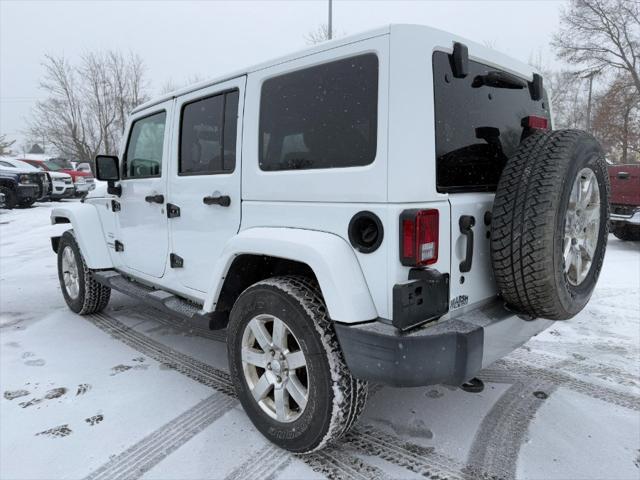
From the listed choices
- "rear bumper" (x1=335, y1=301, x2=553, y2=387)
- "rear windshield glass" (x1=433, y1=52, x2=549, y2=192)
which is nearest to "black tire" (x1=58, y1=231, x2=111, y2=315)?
"rear bumper" (x1=335, y1=301, x2=553, y2=387)

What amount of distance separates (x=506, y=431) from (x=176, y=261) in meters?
2.40

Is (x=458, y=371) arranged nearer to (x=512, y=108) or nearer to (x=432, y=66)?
(x=432, y=66)

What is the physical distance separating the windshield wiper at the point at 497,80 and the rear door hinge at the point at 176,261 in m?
2.20

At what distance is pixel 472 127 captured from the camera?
2244 millimetres

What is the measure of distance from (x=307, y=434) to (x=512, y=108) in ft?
6.95

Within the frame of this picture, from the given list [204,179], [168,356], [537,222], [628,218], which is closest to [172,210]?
[204,179]

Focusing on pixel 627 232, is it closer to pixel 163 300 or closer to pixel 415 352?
pixel 415 352

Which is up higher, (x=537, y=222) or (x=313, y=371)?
(x=537, y=222)

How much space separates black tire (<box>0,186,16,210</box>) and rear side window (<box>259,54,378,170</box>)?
50.9 feet

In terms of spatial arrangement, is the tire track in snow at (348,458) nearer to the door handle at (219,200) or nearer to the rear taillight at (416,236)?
the rear taillight at (416,236)

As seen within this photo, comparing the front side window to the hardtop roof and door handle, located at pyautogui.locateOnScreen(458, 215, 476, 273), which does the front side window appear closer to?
the hardtop roof

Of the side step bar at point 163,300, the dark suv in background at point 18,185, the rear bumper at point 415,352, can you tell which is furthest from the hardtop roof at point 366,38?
the dark suv in background at point 18,185

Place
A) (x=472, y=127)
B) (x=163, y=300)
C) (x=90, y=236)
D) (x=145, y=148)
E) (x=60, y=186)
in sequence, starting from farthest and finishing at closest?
(x=60, y=186) < (x=90, y=236) < (x=145, y=148) < (x=163, y=300) < (x=472, y=127)

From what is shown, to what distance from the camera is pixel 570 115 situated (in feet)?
120
